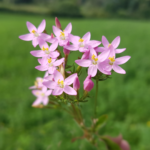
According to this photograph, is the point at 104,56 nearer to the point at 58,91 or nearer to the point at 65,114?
the point at 58,91

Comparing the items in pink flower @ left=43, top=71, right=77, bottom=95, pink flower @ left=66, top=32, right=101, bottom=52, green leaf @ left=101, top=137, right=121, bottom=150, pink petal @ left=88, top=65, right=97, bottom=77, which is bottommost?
green leaf @ left=101, top=137, right=121, bottom=150

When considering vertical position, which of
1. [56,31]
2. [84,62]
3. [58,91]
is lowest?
[58,91]

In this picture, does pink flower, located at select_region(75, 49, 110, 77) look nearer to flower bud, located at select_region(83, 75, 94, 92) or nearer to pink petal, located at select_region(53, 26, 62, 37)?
flower bud, located at select_region(83, 75, 94, 92)

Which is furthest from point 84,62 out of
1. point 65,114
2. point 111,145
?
point 65,114

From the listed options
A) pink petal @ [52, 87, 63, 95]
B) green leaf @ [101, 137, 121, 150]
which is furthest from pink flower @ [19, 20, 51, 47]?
green leaf @ [101, 137, 121, 150]

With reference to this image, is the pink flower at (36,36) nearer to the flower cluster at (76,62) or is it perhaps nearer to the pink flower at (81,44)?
the flower cluster at (76,62)

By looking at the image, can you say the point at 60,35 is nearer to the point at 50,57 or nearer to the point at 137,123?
the point at 50,57

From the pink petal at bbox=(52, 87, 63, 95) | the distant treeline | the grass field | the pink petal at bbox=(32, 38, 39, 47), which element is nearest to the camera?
the pink petal at bbox=(52, 87, 63, 95)

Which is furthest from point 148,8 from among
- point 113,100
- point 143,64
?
point 113,100

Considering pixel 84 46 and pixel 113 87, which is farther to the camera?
pixel 113 87
